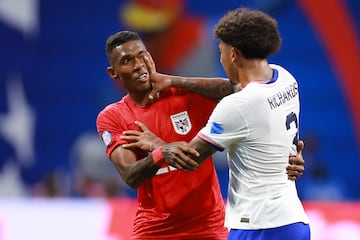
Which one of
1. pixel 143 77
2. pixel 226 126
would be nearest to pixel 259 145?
pixel 226 126

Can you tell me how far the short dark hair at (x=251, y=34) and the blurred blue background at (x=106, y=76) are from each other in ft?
22.8

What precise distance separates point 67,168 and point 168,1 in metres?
2.61

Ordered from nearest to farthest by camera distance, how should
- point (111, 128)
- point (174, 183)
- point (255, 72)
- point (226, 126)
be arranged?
point (226, 126)
point (255, 72)
point (174, 183)
point (111, 128)

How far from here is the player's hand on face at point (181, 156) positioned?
486 centimetres

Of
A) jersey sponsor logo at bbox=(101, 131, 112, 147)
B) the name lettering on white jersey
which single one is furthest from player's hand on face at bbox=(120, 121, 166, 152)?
the name lettering on white jersey

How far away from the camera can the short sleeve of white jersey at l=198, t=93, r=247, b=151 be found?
4.68 metres

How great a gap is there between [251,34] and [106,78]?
8.16m

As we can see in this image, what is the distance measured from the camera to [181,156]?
4875 millimetres

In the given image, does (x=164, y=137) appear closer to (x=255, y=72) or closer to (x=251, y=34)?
(x=255, y=72)

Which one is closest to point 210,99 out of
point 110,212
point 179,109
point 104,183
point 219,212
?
point 179,109

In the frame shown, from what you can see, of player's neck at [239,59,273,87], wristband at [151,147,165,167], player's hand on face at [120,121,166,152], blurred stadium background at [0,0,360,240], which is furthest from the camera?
blurred stadium background at [0,0,360,240]

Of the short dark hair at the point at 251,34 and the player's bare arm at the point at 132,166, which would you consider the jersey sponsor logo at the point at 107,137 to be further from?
the short dark hair at the point at 251,34

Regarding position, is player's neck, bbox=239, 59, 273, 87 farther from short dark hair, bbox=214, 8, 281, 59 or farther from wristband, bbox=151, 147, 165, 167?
wristband, bbox=151, 147, 165, 167

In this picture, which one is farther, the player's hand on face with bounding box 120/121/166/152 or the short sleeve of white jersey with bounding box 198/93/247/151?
the player's hand on face with bounding box 120/121/166/152
